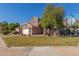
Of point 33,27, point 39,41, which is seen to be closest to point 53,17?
point 33,27

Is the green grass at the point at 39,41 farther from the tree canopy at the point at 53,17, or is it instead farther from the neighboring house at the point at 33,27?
the tree canopy at the point at 53,17

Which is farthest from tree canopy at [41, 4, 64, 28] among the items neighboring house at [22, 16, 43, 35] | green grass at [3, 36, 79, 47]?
green grass at [3, 36, 79, 47]

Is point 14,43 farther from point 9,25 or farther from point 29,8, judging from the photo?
point 29,8

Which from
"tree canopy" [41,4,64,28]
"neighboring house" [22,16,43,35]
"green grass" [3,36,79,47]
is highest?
"tree canopy" [41,4,64,28]

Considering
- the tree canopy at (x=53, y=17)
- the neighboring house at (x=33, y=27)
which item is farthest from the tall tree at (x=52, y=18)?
the neighboring house at (x=33, y=27)

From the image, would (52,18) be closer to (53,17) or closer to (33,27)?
(53,17)

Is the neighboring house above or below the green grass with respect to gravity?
above

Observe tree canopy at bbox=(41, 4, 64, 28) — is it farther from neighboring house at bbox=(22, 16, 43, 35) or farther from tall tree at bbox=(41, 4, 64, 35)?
neighboring house at bbox=(22, 16, 43, 35)
